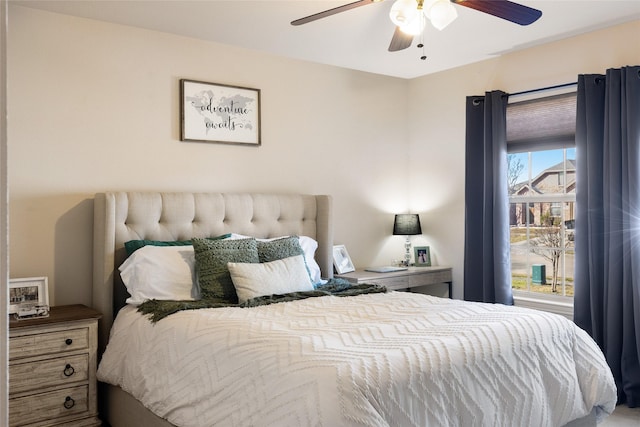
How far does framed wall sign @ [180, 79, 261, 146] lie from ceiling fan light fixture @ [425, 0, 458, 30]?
192 cm

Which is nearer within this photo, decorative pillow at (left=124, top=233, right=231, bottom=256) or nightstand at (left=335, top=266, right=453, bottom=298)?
decorative pillow at (left=124, top=233, right=231, bottom=256)

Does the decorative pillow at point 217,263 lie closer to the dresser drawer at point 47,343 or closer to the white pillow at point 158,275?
the white pillow at point 158,275

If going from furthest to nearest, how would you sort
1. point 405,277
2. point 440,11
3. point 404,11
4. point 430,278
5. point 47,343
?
point 430,278 → point 405,277 → point 47,343 → point 404,11 → point 440,11

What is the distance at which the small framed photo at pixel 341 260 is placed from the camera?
14.9 feet

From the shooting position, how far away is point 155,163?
3791 millimetres

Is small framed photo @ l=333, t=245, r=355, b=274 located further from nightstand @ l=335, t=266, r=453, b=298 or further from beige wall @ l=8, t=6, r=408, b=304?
beige wall @ l=8, t=6, r=408, b=304

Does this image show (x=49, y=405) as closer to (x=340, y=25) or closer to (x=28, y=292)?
(x=28, y=292)

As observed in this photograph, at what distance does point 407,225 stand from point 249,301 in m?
2.34

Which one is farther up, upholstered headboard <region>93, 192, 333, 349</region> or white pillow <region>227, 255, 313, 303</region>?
upholstered headboard <region>93, 192, 333, 349</region>

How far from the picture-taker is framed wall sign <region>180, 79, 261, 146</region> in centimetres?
391

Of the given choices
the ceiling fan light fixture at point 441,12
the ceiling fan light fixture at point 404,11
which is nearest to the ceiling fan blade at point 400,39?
the ceiling fan light fixture at point 404,11

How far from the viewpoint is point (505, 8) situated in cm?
256

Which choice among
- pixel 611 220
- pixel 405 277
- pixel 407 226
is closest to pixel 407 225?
pixel 407 226

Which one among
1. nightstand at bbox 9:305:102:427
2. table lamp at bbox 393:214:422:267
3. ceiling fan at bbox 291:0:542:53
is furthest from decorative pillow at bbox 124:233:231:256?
table lamp at bbox 393:214:422:267
